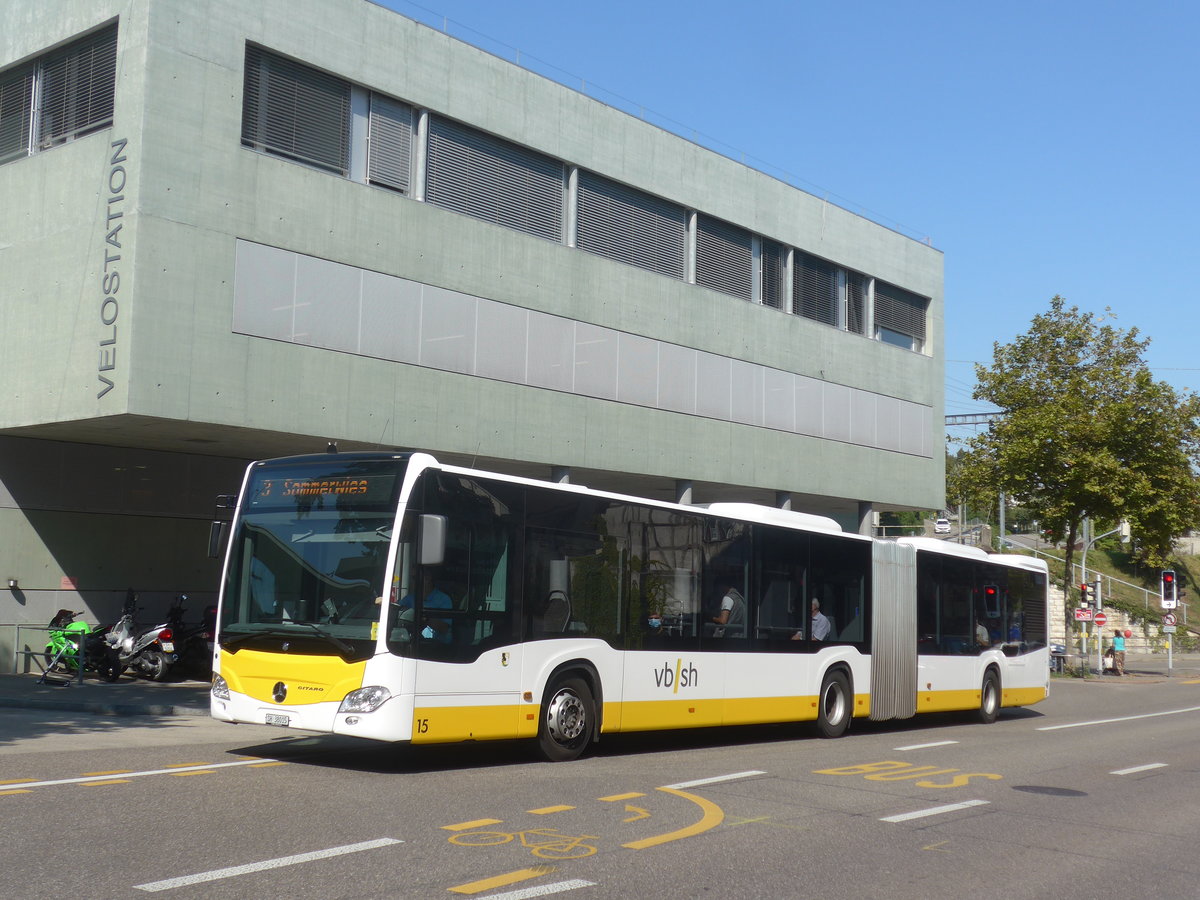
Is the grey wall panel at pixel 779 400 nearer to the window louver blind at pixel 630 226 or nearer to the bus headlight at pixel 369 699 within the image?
the window louver blind at pixel 630 226

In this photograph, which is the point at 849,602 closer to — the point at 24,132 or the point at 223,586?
the point at 223,586

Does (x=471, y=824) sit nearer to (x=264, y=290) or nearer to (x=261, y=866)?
(x=261, y=866)

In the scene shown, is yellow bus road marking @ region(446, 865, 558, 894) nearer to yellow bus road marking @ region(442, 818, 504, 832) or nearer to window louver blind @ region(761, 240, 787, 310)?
yellow bus road marking @ region(442, 818, 504, 832)

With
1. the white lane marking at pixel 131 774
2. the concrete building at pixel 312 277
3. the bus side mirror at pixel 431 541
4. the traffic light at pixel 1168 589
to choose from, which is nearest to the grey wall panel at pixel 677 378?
the concrete building at pixel 312 277

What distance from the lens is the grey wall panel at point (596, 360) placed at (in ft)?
89.7

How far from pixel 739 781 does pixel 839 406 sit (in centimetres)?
2428

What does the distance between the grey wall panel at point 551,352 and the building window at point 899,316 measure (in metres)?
13.4

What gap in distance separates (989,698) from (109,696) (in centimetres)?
1434

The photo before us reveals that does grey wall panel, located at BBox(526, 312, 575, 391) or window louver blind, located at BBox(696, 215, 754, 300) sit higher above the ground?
window louver blind, located at BBox(696, 215, 754, 300)

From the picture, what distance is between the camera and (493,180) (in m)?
25.9

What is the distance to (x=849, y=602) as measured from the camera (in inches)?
708

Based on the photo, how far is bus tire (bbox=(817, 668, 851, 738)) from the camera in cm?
1725

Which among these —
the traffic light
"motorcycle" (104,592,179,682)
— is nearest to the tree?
the traffic light

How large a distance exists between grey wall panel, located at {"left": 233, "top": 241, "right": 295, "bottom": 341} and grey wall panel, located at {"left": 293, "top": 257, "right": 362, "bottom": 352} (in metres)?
0.17
